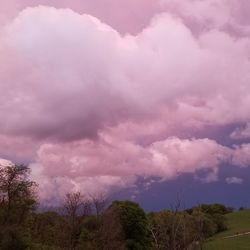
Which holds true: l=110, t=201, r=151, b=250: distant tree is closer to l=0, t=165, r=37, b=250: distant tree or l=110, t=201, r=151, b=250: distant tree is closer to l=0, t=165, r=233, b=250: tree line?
l=0, t=165, r=233, b=250: tree line

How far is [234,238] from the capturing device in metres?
125

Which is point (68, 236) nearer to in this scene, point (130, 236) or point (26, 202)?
point (26, 202)

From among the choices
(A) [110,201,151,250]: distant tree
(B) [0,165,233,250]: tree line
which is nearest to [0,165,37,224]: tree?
(B) [0,165,233,250]: tree line

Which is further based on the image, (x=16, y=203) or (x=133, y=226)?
(x=133, y=226)

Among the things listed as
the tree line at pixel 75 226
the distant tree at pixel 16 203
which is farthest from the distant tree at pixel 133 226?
the distant tree at pixel 16 203

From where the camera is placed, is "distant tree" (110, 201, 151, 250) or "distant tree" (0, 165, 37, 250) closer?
"distant tree" (0, 165, 37, 250)

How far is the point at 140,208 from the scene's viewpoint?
105m

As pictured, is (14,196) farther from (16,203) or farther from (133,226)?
(133,226)

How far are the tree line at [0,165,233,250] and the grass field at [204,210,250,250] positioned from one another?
1374 centimetres

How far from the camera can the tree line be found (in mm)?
69750

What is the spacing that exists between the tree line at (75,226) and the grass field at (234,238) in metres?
13.7

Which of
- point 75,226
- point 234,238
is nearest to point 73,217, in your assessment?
point 75,226

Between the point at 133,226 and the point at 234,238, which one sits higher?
the point at 133,226

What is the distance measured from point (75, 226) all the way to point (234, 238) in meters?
60.4
